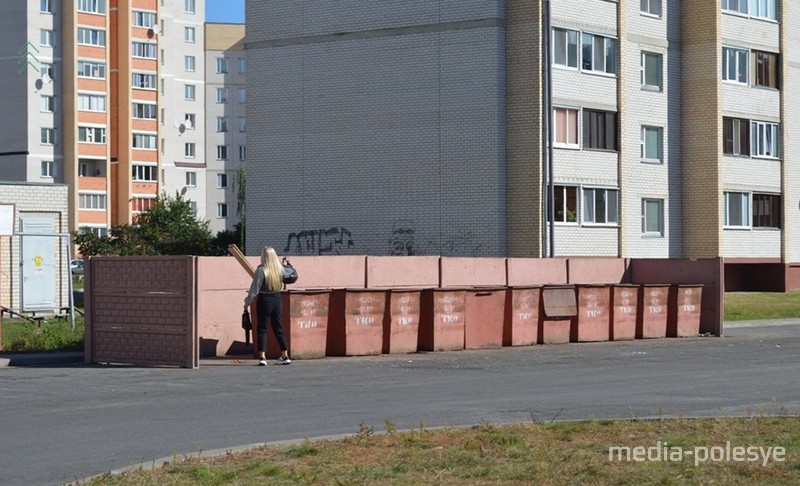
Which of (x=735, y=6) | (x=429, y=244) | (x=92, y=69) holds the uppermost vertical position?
(x=92, y=69)

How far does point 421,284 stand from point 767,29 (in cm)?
2931

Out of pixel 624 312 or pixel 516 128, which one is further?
pixel 516 128

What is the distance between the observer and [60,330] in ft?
84.0

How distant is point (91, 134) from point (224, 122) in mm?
19267

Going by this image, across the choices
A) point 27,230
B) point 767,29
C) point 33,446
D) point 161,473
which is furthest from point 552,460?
point 767,29

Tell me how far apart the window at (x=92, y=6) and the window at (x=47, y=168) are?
1036cm

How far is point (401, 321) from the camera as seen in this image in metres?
23.3

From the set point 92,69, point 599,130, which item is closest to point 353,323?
point 599,130

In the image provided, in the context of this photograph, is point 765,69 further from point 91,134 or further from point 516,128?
point 91,134

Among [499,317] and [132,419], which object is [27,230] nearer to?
[499,317]

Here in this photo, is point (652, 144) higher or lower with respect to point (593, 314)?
higher

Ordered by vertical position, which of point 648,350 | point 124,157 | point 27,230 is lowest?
point 648,350

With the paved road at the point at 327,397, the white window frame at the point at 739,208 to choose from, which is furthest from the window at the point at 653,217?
the paved road at the point at 327,397

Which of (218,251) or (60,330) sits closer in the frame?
(60,330)
